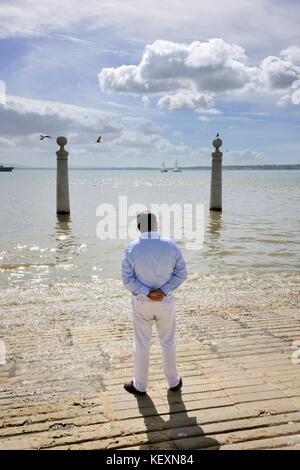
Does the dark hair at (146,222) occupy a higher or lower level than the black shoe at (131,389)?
higher

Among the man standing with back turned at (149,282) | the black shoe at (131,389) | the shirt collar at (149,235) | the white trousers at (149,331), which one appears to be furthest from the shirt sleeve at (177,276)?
the black shoe at (131,389)

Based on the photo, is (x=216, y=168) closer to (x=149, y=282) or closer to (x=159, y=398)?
(x=149, y=282)

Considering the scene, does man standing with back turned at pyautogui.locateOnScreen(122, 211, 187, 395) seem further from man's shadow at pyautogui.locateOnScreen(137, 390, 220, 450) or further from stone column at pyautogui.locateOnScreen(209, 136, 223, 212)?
stone column at pyautogui.locateOnScreen(209, 136, 223, 212)

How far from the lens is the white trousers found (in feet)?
12.7

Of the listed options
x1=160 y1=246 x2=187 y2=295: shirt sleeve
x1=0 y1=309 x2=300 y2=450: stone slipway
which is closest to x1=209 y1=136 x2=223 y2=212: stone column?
x1=0 y1=309 x2=300 y2=450: stone slipway

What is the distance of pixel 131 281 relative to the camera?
12.6 ft

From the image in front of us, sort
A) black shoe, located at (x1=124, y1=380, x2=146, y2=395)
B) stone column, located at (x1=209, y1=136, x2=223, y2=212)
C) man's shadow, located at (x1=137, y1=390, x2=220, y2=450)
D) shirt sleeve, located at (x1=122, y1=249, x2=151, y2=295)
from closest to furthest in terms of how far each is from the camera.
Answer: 1. man's shadow, located at (x1=137, y1=390, x2=220, y2=450)
2. shirt sleeve, located at (x1=122, y1=249, x2=151, y2=295)
3. black shoe, located at (x1=124, y1=380, x2=146, y2=395)
4. stone column, located at (x1=209, y1=136, x2=223, y2=212)

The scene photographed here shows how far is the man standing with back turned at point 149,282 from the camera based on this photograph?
12.5 ft

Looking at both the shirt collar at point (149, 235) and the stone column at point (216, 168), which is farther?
the stone column at point (216, 168)

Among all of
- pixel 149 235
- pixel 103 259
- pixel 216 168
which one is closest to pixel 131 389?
pixel 149 235

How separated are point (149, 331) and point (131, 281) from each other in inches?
20.1

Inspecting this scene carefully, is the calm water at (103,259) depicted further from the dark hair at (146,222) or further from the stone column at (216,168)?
the dark hair at (146,222)
